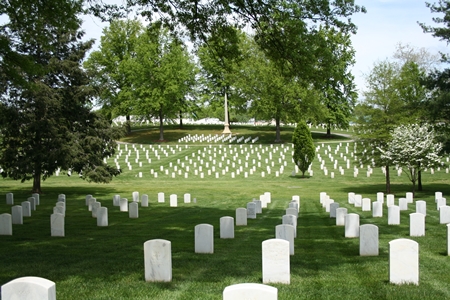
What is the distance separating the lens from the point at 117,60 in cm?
7788

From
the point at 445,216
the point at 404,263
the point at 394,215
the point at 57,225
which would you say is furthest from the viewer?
the point at 394,215

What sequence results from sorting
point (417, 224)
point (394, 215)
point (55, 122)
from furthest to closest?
point (55, 122), point (394, 215), point (417, 224)

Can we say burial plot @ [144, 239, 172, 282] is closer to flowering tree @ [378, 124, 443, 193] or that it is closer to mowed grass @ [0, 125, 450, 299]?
mowed grass @ [0, 125, 450, 299]

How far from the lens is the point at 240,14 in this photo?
601 inches

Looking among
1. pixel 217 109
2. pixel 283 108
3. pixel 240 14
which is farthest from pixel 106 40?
pixel 240 14

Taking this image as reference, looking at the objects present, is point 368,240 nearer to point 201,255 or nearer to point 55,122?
point 201,255

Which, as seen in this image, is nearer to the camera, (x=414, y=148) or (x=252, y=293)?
(x=252, y=293)

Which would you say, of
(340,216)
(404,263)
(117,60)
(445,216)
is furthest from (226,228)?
(117,60)

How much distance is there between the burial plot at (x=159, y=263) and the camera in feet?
27.3

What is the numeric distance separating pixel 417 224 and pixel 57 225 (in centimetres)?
958

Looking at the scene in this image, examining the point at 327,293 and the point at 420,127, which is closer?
the point at 327,293

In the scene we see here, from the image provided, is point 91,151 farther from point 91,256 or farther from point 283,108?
point 283,108

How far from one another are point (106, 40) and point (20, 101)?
53.1 metres

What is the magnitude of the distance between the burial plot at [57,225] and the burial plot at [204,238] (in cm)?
467
